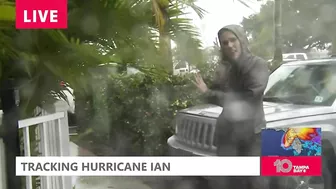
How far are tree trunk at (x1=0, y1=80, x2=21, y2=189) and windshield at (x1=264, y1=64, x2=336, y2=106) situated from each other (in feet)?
3.54

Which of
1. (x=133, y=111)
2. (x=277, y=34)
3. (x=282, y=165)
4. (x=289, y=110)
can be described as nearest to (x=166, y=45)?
(x=133, y=111)

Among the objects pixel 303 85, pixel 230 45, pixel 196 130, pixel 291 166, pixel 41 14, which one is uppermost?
pixel 41 14

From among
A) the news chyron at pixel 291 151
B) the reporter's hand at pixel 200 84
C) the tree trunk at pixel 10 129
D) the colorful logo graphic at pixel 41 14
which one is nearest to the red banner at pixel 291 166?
the news chyron at pixel 291 151

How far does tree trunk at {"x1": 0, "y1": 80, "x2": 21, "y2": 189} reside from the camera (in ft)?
5.05

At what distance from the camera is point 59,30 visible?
4.56ft

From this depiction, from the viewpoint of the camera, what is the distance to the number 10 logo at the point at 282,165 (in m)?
1.43

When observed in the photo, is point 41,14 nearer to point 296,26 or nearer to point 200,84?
point 200,84

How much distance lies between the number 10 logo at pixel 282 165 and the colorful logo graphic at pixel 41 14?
1007 millimetres

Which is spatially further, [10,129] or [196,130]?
[10,129]

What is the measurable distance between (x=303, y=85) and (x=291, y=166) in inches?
13.1

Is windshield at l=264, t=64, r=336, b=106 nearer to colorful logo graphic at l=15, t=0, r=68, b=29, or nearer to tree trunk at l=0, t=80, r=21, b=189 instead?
colorful logo graphic at l=15, t=0, r=68, b=29

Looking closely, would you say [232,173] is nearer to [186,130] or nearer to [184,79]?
[186,130]

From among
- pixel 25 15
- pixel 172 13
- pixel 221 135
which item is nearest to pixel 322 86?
pixel 221 135

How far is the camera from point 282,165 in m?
1.44
